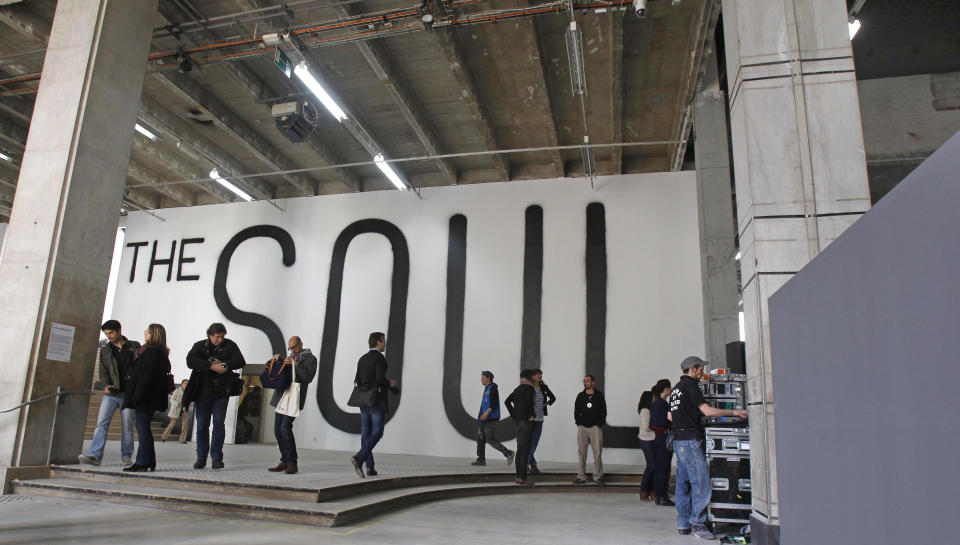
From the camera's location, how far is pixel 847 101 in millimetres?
4461

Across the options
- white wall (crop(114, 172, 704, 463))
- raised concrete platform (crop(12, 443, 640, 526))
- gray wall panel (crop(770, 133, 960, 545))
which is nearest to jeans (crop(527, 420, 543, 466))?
raised concrete platform (crop(12, 443, 640, 526))

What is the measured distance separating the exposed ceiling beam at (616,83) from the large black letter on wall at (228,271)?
7132 mm

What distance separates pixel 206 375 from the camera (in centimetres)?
605

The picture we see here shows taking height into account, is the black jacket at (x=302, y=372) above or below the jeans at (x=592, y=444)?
above

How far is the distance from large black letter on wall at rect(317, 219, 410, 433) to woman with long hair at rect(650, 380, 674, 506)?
6560 millimetres

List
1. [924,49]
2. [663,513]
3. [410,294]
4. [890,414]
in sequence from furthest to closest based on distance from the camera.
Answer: [410,294] → [924,49] → [663,513] → [890,414]

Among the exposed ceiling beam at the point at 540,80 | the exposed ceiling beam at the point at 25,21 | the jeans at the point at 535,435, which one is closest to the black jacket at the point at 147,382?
the jeans at the point at 535,435

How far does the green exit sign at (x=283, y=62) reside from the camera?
307 inches

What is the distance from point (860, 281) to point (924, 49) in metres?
8.03

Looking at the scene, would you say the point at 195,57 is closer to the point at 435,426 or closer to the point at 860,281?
the point at 435,426

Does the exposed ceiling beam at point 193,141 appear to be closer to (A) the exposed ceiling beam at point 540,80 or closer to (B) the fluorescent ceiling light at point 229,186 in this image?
(B) the fluorescent ceiling light at point 229,186

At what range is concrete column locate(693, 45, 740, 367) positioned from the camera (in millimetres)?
8812

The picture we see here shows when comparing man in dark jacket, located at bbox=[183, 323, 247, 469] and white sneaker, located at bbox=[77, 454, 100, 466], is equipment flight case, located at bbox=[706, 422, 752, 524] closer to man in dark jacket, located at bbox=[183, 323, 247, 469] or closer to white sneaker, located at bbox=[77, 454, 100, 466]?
man in dark jacket, located at bbox=[183, 323, 247, 469]

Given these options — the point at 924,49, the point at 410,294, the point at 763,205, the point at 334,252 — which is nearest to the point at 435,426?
the point at 410,294
